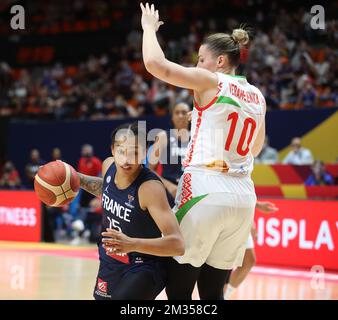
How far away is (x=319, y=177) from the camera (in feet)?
36.3

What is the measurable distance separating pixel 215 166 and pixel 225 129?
8.2 inches

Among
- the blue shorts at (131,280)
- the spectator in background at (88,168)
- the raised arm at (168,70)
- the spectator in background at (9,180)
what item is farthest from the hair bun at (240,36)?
the spectator in background at (9,180)

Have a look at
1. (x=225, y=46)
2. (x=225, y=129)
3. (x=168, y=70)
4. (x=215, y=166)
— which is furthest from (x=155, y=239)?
(x=225, y=46)

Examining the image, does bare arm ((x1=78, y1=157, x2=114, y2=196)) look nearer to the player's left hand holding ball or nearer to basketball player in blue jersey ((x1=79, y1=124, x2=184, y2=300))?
basketball player in blue jersey ((x1=79, y1=124, x2=184, y2=300))

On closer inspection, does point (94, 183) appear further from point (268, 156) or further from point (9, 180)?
point (9, 180)

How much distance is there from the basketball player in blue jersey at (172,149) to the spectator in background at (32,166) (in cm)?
902

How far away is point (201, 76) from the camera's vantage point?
359 cm

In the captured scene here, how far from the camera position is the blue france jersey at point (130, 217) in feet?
12.1

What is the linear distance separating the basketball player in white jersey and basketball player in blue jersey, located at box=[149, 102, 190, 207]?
109 inches

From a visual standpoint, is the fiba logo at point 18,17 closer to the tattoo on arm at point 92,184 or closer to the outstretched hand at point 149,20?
the tattoo on arm at point 92,184

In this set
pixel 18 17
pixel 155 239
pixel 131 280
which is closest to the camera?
pixel 155 239

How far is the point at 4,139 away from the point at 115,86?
321 centimetres

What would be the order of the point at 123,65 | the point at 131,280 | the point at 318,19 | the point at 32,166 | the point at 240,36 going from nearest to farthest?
the point at 131,280, the point at 240,36, the point at 318,19, the point at 32,166, the point at 123,65
